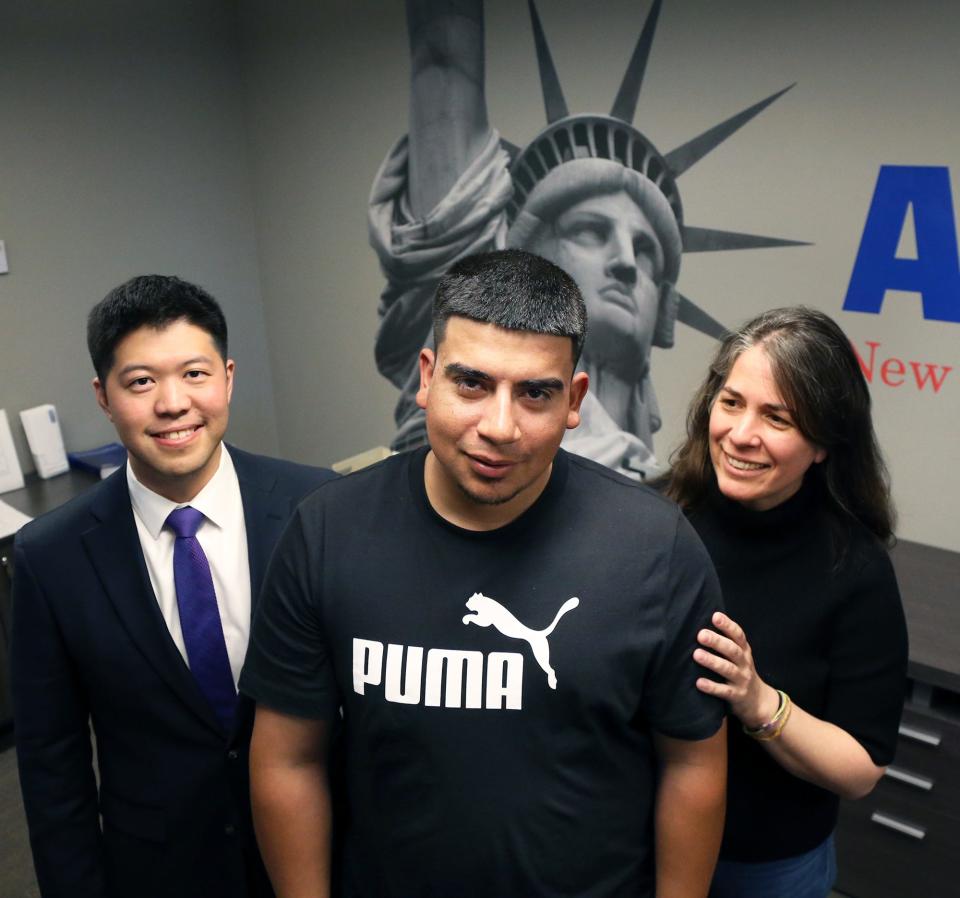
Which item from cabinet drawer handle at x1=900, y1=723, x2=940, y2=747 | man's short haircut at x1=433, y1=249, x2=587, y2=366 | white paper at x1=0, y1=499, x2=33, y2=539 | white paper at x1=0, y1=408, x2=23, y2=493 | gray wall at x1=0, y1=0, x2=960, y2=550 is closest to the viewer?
man's short haircut at x1=433, y1=249, x2=587, y2=366

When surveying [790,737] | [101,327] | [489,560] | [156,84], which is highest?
[156,84]

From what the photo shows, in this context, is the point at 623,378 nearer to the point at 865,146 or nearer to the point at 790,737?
the point at 865,146

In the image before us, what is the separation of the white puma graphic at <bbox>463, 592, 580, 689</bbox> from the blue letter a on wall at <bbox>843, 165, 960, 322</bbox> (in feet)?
5.71

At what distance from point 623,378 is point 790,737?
1930 mm

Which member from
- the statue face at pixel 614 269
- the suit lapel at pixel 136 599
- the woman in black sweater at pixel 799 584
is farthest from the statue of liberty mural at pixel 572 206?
the suit lapel at pixel 136 599

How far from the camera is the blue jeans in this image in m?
1.38

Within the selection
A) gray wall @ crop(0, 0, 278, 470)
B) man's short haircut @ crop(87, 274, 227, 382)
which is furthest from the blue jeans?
gray wall @ crop(0, 0, 278, 470)

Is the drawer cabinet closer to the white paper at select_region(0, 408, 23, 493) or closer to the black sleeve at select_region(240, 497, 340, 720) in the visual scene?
the black sleeve at select_region(240, 497, 340, 720)

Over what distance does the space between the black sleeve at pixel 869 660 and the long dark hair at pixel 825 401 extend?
119 mm

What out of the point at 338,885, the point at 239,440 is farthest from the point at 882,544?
the point at 239,440

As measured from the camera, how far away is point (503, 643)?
40.9 inches

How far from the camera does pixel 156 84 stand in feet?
11.5

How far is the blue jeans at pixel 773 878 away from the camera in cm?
138

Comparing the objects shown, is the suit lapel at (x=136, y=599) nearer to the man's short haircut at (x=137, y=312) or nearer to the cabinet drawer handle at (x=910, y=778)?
the man's short haircut at (x=137, y=312)
